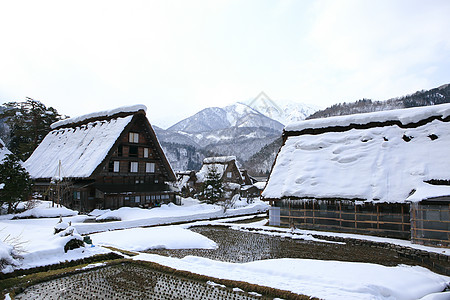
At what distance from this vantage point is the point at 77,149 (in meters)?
28.0

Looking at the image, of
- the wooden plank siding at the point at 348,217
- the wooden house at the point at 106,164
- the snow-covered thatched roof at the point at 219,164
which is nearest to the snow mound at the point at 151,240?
the wooden plank siding at the point at 348,217

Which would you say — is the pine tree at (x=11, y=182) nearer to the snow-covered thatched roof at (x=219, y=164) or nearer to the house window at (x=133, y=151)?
the house window at (x=133, y=151)

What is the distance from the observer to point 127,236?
→ 1438 centimetres

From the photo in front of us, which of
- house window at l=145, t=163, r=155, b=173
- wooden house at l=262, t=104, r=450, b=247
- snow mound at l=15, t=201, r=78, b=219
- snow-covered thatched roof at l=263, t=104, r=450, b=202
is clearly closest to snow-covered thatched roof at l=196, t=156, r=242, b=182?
house window at l=145, t=163, r=155, b=173

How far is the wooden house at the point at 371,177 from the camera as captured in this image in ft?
47.6

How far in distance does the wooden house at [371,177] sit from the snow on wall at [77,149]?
14686 mm

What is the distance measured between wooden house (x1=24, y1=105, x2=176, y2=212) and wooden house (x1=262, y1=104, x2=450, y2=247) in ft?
43.4

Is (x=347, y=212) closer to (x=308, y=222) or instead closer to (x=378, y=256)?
(x=308, y=222)

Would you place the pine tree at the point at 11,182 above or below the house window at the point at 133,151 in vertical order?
below

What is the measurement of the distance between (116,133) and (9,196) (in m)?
9.43

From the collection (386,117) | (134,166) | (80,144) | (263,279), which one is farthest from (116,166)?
(386,117)

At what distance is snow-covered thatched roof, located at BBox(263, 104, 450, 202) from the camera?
15766mm

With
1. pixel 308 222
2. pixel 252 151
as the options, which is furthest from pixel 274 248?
pixel 252 151

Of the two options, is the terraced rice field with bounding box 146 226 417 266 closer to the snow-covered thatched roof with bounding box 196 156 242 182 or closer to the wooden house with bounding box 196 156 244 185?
the wooden house with bounding box 196 156 244 185
